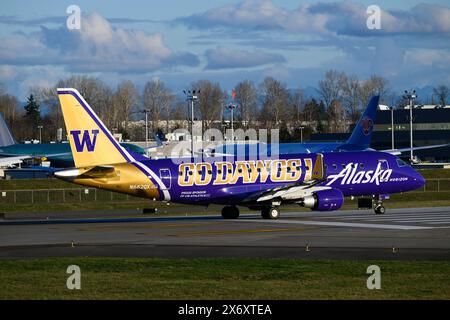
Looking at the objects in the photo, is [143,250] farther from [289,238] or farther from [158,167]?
[158,167]

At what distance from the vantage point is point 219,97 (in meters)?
Result: 198

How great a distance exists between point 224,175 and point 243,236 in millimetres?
10125

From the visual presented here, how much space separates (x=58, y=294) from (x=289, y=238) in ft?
51.5

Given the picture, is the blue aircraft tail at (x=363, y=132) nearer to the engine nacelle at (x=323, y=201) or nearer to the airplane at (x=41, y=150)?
the airplane at (x=41, y=150)

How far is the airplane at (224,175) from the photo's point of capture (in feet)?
140

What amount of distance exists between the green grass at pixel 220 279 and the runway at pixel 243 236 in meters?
2.47

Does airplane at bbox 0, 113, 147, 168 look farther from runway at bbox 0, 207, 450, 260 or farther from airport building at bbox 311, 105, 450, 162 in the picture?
runway at bbox 0, 207, 450, 260

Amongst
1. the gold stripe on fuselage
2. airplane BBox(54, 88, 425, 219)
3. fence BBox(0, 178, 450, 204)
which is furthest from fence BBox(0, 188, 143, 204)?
the gold stripe on fuselage

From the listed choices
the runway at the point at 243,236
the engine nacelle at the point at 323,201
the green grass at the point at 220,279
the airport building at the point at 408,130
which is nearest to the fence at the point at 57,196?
the runway at the point at 243,236

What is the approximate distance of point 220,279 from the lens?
22.8 metres

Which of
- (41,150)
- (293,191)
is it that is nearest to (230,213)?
(293,191)

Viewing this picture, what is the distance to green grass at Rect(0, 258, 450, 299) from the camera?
20.1 meters

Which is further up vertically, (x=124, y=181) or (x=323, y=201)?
(x=124, y=181)

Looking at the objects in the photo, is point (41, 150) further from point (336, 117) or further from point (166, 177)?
point (166, 177)
